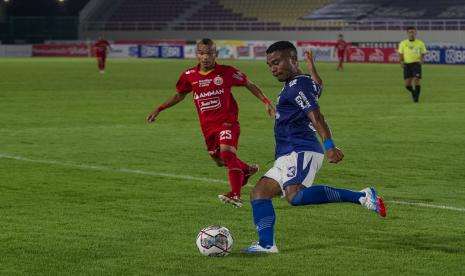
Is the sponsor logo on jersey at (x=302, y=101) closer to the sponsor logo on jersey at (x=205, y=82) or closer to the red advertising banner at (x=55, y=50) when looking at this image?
the sponsor logo on jersey at (x=205, y=82)

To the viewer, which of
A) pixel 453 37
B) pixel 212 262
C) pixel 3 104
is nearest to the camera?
pixel 212 262

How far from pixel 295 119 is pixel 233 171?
277 cm

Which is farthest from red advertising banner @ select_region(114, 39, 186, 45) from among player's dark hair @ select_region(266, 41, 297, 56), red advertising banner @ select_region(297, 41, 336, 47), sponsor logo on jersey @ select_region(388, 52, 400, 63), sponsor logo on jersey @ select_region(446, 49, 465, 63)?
player's dark hair @ select_region(266, 41, 297, 56)

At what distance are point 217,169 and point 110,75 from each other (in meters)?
31.9

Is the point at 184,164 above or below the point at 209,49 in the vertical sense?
below

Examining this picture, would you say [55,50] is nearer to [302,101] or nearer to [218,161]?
[218,161]

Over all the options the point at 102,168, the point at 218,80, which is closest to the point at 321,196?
the point at 218,80

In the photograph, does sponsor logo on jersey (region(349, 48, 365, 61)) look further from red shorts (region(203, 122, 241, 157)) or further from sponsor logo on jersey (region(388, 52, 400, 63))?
red shorts (region(203, 122, 241, 157))

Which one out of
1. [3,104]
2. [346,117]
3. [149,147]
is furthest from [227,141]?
[3,104]

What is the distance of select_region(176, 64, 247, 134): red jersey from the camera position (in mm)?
11234

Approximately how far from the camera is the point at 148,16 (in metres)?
80.9

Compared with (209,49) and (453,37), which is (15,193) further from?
(453,37)

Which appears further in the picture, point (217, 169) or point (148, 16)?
point (148, 16)

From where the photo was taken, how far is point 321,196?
790cm
